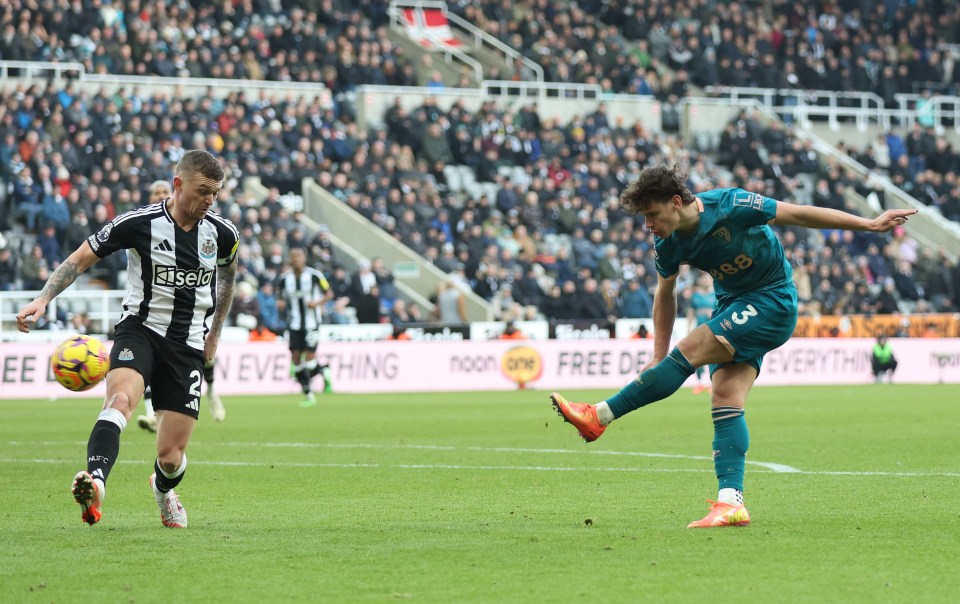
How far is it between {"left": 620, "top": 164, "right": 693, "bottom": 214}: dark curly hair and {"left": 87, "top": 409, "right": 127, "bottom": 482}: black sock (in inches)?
113

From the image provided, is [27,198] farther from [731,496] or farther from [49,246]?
[731,496]

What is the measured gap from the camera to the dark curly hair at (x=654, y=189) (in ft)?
25.2

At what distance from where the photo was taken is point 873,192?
4075 cm

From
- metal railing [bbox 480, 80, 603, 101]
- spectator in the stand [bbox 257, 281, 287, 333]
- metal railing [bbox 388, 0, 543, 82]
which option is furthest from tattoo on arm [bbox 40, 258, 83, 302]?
metal railing [bbox 388, 0, 543, 82]

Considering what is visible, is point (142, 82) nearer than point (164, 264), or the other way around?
point (164, 264)

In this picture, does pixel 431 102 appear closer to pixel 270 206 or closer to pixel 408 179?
pixel 408 179

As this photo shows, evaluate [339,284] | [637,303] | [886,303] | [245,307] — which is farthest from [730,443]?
[886,303]

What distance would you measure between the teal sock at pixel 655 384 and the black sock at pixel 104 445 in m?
2.56

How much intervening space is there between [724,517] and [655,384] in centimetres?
79

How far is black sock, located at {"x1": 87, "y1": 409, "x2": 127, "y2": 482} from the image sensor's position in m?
7.42

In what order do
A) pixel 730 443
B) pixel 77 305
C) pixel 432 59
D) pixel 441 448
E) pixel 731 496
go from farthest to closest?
1. pixel 432 59
2. pixel 77 305
3. pixel 441 448
4. pixel 730 443
5. pixel 731 496

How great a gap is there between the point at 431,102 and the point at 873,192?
509 inches

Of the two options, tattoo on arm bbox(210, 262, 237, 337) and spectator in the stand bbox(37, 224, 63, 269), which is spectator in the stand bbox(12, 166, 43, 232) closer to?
spectator in the stand bbox(37, 224, 63, 269)

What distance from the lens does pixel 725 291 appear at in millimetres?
8227
